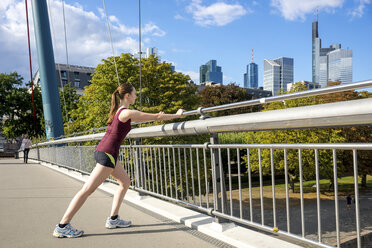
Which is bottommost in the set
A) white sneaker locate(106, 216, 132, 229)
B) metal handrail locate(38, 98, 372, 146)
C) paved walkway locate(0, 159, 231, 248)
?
paved walkway locate(0, 159, 231, 248)

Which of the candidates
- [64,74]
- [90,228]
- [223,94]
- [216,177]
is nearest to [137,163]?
[90,228]

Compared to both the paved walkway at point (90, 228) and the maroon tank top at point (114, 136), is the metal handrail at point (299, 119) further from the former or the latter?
the paved walkway at point (90, 228)

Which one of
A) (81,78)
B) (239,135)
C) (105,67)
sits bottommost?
(239,135)

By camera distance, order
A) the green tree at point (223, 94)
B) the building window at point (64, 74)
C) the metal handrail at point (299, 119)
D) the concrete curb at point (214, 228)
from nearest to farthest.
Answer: the metal handrail at point (299, 119) < the concrete curb at point (214, 228) < the green tree at point (223, 94) < the building window at point (64, 74)

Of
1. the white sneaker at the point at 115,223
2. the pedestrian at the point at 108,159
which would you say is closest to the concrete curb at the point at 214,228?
the white sneaker at the point at 115,223

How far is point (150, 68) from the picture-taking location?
1141 inches

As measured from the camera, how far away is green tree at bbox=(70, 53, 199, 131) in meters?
26.4

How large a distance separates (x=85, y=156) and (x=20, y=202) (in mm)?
3090

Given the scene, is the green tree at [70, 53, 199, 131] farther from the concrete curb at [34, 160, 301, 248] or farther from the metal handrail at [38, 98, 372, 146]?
the metal handrail at [38, 98, 372, 146]

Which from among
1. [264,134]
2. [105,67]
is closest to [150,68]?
[105,67]

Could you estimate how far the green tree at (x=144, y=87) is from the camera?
86.6 feet

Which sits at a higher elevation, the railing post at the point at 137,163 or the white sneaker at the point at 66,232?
the railing post at the point at 137,163

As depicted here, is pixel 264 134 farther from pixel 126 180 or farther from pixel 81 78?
pixel 81 78

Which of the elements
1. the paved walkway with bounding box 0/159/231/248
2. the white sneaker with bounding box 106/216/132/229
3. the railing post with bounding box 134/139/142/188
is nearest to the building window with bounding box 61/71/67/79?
the paved walkway with bounding box 0/159/231/248
